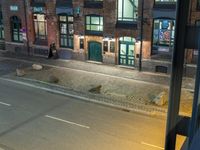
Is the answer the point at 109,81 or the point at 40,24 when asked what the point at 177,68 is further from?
the point at 40,24

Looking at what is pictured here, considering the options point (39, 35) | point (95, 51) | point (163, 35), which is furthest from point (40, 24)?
point (163, 35)

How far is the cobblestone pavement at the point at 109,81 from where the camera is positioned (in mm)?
18913

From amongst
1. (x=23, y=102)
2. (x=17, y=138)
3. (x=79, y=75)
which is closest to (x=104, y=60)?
(x=79, y=75)


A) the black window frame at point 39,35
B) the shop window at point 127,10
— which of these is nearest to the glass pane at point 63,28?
the black window frame at point 39,35

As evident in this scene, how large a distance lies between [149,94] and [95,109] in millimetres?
4024

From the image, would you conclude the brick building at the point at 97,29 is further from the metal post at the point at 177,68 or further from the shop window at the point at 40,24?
the metal post at the point at 177,68

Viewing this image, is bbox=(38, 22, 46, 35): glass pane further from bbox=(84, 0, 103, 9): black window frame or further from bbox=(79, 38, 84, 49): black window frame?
bbox=(84, 0, 103, 9): black window frame

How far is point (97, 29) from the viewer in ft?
86.3

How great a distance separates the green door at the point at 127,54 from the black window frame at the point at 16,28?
11584mm

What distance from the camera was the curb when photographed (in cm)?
1762

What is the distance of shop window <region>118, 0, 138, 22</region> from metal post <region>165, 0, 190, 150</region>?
63.9 feet

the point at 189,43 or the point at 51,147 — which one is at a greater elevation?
the point at 189,43

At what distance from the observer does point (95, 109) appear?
1833 centimetres

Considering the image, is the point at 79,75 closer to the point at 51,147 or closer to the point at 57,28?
the point at 57,28
